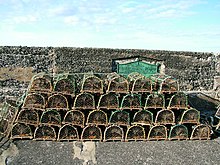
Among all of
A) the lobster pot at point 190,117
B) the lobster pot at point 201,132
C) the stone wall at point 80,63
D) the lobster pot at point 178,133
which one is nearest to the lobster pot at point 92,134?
the lobster pot at point 178,133

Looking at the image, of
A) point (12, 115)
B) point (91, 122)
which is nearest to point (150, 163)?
point (91, 122)

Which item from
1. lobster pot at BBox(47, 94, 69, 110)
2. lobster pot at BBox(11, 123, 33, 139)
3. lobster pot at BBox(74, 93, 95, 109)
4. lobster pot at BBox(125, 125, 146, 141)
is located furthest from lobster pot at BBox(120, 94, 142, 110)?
lobster pot at BBox(11, 123, 33, 139)

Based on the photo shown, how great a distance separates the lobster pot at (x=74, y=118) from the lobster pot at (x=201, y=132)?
3161mm

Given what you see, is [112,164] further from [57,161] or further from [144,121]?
[144,121]

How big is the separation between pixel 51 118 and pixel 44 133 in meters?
0.45

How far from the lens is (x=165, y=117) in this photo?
26.2ft

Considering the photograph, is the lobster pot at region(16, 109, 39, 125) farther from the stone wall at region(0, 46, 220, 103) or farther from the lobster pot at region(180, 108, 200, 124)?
the lobster pot at region(180, 108, 200, 124)

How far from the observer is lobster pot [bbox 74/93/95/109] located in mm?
7848

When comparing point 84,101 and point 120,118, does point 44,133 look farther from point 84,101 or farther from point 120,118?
point 120,118

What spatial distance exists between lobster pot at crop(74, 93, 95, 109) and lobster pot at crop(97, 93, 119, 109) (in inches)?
9.3

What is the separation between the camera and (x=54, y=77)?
9133mm

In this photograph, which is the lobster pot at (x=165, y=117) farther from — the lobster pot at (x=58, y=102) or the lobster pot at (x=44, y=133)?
the lobster pot at (x=44, y=133)

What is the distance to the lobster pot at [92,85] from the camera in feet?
26.2

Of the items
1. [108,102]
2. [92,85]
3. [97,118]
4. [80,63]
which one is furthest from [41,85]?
[80,63]
